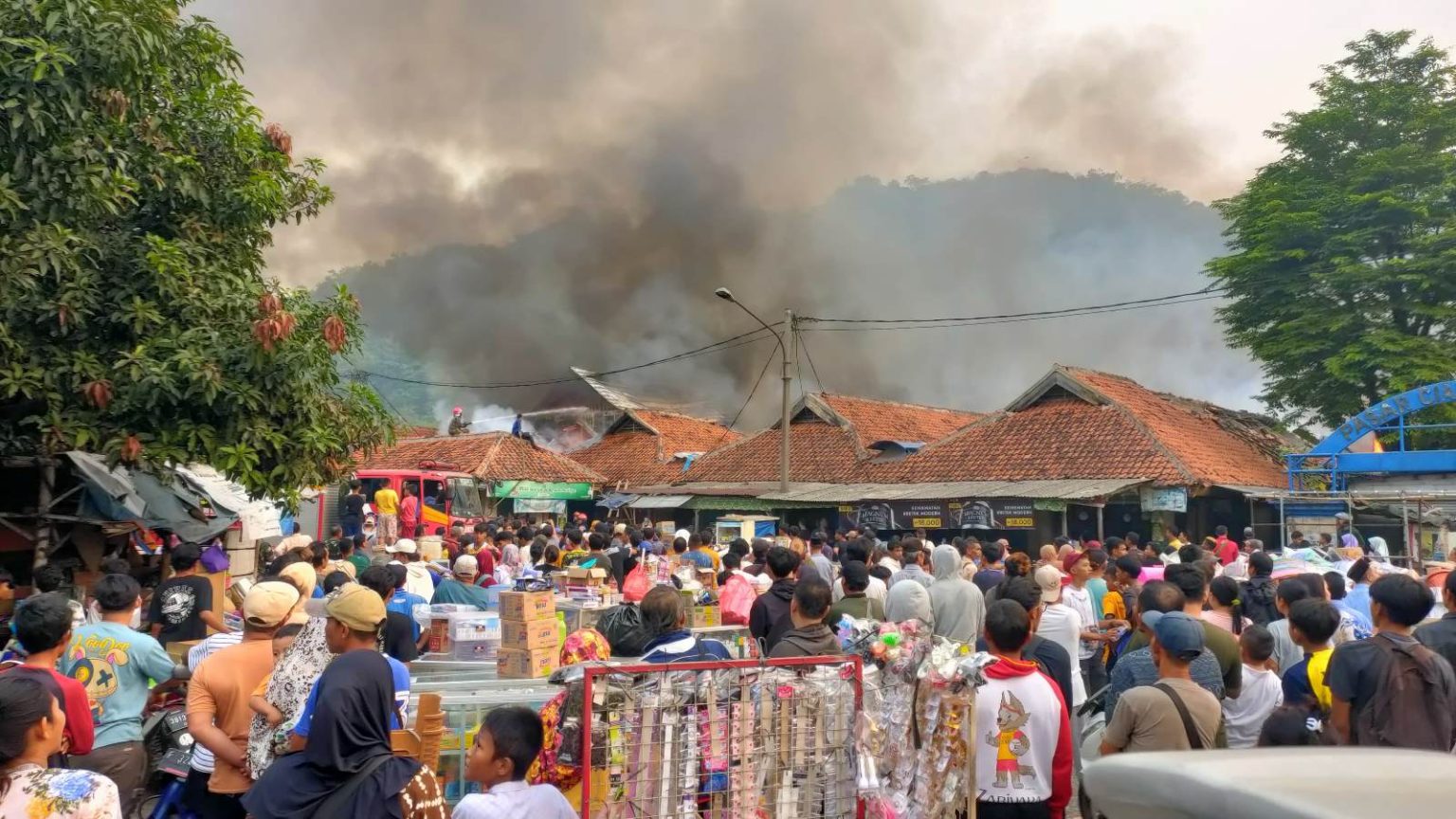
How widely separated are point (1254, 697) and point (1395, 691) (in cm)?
111

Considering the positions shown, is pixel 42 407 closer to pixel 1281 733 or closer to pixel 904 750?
pixel 904 750

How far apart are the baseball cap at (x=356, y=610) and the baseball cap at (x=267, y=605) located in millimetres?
608

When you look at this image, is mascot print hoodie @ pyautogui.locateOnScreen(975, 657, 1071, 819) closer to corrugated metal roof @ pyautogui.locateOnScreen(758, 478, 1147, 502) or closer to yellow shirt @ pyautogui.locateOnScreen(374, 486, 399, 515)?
corrugated metal roof @ pyautogui.locateOnScreen(758, 478, 1147, 502)

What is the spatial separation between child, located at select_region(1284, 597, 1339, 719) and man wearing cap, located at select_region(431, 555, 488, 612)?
648cm

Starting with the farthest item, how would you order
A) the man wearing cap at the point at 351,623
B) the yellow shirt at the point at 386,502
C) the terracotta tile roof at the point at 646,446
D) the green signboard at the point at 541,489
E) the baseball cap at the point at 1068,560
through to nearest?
the terracotta tile roof at the point at 646,446, the green signboard at the point at 541,489, the yellow shirt at the point at 386,502, the baseball cap at the point at 1068,560, the man wearing cap at the point at 351,623

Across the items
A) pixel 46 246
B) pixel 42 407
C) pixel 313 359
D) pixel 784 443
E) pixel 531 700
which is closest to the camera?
pixel 531 700

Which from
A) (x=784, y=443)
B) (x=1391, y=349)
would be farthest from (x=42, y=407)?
(x=1391, y=349)

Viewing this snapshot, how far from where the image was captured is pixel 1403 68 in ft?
87.7

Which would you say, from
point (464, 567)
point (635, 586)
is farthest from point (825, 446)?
point (464, 567)

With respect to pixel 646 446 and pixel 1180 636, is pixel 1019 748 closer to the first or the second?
pixel 1180 636

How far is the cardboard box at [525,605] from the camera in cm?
614

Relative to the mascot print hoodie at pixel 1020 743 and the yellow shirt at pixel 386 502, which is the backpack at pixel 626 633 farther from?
the yellow shirt at pixel 386 502

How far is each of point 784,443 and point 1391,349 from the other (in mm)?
14823

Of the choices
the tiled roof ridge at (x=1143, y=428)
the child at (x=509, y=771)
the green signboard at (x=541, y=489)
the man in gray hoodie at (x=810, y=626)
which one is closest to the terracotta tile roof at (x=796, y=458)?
the green signboard at (x=541, y=489)
